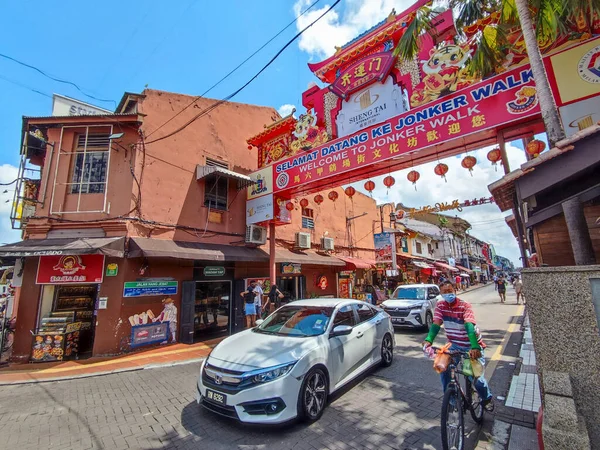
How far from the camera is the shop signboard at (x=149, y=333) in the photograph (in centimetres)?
867

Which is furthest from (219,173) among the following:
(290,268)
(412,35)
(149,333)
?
(412,35)

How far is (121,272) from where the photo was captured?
28.4 feet

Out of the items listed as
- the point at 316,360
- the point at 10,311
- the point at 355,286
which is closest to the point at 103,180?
the point at 10,311

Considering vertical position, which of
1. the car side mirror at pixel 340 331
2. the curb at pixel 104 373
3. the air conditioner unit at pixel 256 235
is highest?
the air conditioner unit at pixel 256 235

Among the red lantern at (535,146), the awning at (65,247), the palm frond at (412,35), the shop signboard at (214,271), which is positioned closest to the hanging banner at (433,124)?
the red lantern at (535,146)

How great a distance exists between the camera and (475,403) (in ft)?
12.8

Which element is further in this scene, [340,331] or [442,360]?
[340,331]

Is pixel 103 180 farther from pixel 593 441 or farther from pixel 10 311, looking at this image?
pixel 593 441

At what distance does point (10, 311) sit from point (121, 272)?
613 centimetres

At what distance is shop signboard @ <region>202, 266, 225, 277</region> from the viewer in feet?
34.7

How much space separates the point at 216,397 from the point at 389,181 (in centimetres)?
725

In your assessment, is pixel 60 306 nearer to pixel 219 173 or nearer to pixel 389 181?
pixel 219 173

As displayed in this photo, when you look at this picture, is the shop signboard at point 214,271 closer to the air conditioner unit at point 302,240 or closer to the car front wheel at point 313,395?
the air conditioner unit at point 302,240

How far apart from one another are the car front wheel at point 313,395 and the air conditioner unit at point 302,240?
10.2m
